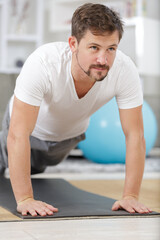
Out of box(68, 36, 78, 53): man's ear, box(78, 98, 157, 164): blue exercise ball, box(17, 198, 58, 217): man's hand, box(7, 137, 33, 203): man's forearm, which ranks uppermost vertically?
box(68, 36, 78, 53): man's ear

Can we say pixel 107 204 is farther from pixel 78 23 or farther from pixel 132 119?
pixel 78 23

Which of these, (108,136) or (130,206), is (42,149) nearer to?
(130,206)

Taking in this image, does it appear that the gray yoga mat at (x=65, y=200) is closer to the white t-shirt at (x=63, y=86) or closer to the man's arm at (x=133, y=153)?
the man's arm at (x=133, y=153)

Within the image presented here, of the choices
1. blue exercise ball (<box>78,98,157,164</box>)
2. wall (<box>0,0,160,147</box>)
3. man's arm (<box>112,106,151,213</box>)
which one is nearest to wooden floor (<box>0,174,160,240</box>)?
man's arm (<box>112,106,151,213</box>)

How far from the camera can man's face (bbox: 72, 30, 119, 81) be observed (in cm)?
130

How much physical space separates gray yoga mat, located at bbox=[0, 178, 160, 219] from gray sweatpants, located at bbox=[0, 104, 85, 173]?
98 millimetres

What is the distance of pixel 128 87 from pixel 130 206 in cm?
41

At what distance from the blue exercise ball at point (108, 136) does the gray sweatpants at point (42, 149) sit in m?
0.87

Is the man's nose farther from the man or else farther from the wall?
the wall

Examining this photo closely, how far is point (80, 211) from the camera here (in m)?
1.38

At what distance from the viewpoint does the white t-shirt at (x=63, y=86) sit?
1.39m

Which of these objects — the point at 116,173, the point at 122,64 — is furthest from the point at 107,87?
the point at 116,173

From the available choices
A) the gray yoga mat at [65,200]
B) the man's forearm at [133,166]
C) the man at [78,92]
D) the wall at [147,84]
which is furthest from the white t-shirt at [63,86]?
the wall at [147,84]

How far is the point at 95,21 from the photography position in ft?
4.28
